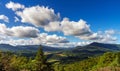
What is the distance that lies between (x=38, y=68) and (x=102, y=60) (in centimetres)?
11744

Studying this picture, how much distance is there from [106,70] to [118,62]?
34.9 metres

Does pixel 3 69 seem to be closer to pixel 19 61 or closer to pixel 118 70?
pixel 118 70

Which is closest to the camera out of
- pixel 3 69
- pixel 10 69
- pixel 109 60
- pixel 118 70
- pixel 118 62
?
pixel 3 69

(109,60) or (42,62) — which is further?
(109,60)

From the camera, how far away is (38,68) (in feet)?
267

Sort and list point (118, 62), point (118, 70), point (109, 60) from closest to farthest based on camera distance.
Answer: point (118, 70) → point (118, 62) → point (109, 60)

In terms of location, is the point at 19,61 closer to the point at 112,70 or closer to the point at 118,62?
the point at 118,62

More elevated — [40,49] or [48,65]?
[40,49]

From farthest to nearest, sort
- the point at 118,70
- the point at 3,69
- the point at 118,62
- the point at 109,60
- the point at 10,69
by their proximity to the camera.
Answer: the point at 109,60
the point at 118,62
the point at 118,70
the point at 10,69
the point at 3,69

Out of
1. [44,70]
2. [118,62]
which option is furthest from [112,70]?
[44,70]

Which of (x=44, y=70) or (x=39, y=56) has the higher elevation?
(x=39, y=56)

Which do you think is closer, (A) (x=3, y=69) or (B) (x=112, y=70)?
(A) (x=3, y=69)

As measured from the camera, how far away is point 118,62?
145m

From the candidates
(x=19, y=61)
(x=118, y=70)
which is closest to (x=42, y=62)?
(x=118, y=70)
